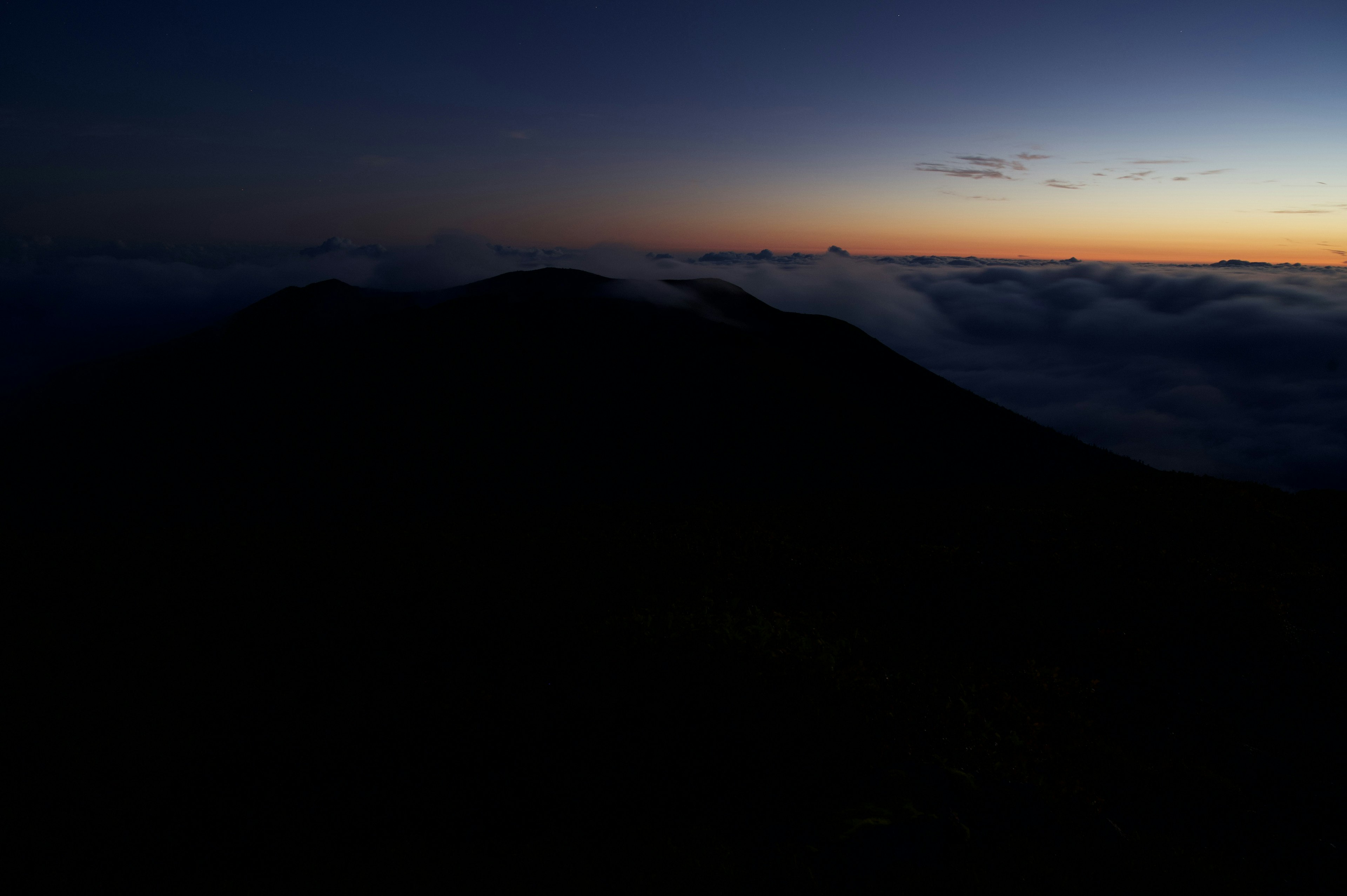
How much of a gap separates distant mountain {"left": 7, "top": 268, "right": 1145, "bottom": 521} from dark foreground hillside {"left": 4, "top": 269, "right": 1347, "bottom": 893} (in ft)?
263

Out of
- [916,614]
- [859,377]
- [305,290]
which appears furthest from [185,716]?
[305,290]

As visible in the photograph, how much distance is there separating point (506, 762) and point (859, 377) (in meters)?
145

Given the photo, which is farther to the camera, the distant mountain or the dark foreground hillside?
the distant mountain

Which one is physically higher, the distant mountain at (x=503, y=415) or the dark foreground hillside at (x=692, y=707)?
the dark foreground hillside at (x=692, y=707)

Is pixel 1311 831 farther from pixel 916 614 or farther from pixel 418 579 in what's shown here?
pixel 418 579

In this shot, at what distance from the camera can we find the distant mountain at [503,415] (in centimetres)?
10956

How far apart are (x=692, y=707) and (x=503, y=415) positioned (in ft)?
388

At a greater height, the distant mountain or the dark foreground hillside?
the dark foreground hillside

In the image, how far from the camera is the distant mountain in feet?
359

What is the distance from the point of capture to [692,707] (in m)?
12.6

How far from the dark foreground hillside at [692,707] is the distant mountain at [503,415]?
80.1 meters

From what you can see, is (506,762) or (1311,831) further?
(506,762)

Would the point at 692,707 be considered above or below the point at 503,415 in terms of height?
above

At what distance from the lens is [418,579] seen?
1891 centimetres
